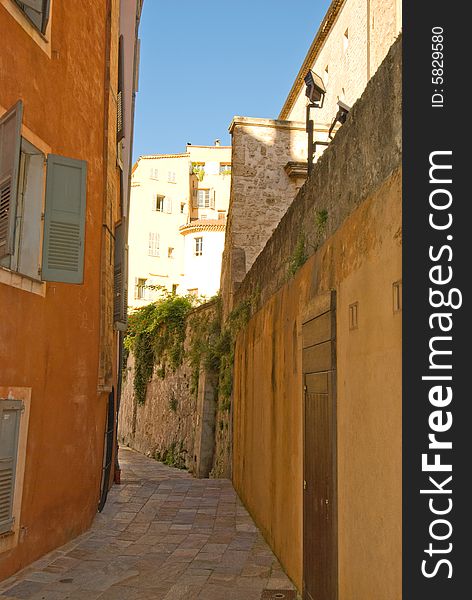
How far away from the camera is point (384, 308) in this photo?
12.5 feet

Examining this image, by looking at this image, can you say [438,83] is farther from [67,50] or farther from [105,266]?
[105,266]

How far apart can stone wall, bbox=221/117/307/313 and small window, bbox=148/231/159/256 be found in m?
29.3

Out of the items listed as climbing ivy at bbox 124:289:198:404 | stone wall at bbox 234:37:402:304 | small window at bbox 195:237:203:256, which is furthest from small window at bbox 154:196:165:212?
stone wall at bbox 234:37:402:304

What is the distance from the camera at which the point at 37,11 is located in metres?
7.54

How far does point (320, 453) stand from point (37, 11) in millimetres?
5580

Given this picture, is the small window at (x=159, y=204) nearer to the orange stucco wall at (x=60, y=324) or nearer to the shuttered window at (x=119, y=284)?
the shuttered window at (x=119, y=284)

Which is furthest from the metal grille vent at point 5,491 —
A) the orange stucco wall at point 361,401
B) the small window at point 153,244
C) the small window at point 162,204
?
the small window at point 162,204

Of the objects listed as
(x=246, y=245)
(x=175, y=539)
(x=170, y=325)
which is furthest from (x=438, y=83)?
(x=170, y=325)

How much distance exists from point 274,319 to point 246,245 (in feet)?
33.0

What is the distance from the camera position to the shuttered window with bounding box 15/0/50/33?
7.36 meters

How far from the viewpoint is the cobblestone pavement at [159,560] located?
6570mm

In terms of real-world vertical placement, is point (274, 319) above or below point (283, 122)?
below

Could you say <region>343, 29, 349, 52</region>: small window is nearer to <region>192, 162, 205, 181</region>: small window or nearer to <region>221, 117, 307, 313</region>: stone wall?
<region>221, 117, 307, 313</region>: stone wall

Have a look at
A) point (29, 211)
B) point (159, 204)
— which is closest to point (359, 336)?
point (29, 211)
